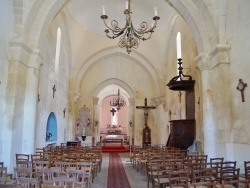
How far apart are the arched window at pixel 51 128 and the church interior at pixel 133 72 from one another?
2.1 inches

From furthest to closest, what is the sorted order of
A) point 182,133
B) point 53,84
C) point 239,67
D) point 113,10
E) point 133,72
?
point 133,72 → point 113,10 → point 53,84 → point 182,133 → point 239,67

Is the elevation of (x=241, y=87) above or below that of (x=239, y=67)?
below

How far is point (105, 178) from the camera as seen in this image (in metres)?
7.74

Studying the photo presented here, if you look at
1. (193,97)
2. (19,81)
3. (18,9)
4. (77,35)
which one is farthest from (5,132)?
(77,35)

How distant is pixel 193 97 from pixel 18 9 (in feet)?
26.6

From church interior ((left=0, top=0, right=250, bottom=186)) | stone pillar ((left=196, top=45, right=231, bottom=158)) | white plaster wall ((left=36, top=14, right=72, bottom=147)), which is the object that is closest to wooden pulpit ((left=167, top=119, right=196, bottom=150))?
church interior ((left=0, top=0, right=250, bottom=186))

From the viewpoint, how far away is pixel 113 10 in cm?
1454

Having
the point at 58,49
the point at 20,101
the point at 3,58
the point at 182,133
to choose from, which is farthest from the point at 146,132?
the point at 3,58

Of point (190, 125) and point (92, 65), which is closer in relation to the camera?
point (190, 125)

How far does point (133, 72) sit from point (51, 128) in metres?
8.74

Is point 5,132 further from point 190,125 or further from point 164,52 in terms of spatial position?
point 164,52

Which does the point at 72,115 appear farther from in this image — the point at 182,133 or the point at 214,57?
the point at 214,57

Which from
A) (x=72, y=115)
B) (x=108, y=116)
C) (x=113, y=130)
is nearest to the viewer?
(x=72, y=115)

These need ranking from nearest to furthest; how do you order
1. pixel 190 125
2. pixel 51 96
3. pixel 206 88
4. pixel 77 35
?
pixel 206 88 < pixel 190 125 < pixel 51 96 < pixel 77 35
